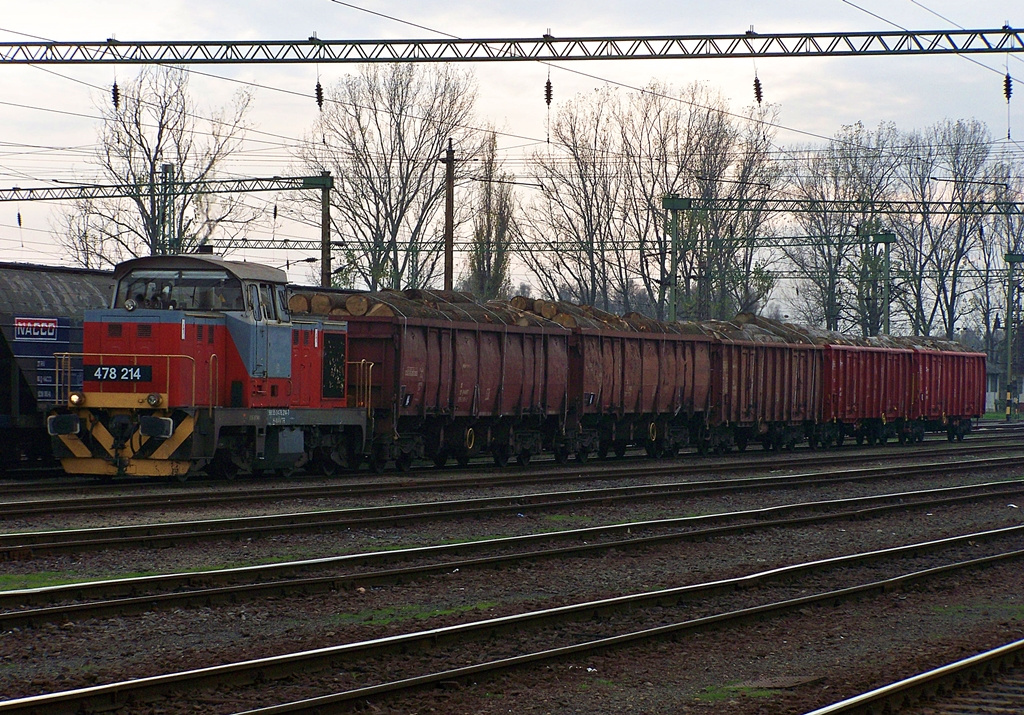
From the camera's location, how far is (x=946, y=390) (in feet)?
135

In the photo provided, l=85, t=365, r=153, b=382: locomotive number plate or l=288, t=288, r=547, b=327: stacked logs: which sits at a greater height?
l=288, t=288, r=547, b=327: stacked logs

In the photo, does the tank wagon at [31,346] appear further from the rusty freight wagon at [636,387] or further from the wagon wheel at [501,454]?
the rusty freight wagon at [636,387]

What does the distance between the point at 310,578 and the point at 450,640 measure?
256 centimetres

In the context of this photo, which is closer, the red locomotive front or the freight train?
the red locomotive front

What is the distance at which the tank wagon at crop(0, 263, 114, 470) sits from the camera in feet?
63.9

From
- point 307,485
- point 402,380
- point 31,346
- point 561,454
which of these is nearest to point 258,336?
point 307,485

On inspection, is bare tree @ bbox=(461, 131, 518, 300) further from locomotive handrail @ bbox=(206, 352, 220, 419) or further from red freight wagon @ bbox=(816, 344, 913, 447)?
locomotive handrail @ bbox=(206, 352, 220, 419)

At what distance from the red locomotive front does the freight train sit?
0.08ft

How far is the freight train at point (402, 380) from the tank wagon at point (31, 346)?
0.40 metres

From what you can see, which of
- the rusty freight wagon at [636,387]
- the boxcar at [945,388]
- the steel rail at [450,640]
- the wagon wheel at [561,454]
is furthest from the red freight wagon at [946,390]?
the steel rail at [450,640]

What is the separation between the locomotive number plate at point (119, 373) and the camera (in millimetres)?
17500

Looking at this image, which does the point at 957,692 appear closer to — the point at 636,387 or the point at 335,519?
the point at 335,519

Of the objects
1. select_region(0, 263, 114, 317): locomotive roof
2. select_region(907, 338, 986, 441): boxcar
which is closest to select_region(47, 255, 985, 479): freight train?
select_region(0, 263, 114, 317): locomotive roof

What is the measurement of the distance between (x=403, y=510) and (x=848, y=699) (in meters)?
9.36
